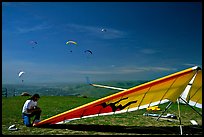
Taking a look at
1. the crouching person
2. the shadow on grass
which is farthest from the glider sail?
the crouching person

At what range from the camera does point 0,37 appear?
4.23m

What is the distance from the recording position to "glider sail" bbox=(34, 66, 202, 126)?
4.57 meters

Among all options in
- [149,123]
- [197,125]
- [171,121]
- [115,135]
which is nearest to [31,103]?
[115,135]

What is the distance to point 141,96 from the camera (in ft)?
17.2

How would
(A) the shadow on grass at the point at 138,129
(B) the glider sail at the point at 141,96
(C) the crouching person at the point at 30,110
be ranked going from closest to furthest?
(B) the glider sail at the point at 141,96, (A) the shadow on grass at the point at 138,129, (C) the crouching person at the point at 30,110

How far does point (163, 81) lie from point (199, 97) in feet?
8.00

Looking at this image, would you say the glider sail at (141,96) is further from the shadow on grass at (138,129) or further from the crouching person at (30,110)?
the crouching person at (30,110)

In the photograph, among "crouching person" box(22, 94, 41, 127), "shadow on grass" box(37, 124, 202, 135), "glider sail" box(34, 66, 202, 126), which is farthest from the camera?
"crouching person" box(22, 94, 41, 127)

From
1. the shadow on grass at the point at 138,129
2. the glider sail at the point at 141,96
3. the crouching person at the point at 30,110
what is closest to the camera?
the glider sail at the point at 141,96

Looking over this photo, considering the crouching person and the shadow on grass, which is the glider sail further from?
the crouching person

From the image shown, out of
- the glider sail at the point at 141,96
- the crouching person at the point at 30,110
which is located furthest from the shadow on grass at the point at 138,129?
the crouching person at the point at 30,110

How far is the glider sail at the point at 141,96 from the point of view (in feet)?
15.0

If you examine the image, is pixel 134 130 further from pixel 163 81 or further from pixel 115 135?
pixel 163 81

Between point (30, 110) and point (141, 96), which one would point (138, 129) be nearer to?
point (141, 96)
